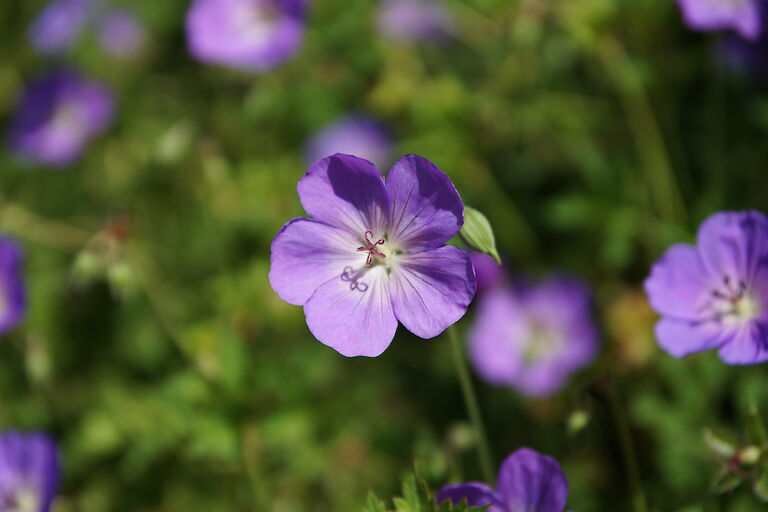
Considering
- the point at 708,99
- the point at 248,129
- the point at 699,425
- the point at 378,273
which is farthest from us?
the point at 248,129

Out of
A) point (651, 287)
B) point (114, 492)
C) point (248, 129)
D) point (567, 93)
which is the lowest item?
point (114, 492)

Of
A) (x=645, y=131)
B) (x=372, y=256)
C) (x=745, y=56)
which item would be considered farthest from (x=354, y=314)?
(x=745, y=56)

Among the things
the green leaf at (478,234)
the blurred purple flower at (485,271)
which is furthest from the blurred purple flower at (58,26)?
the green leaf at (478,234)

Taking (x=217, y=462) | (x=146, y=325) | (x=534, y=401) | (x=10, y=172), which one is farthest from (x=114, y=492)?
(x=10, y=172)

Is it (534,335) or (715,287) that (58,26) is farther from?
(715,287)

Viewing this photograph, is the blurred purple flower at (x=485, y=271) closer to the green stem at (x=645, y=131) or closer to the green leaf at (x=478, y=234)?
the green stem at (x=645, y=131)

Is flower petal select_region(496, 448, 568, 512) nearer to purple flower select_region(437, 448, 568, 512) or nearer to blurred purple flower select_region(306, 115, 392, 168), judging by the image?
purple flower select_region(437, 448, 568, 512)

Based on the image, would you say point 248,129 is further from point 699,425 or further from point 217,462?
point 699,425

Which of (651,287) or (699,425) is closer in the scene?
(651,287)
